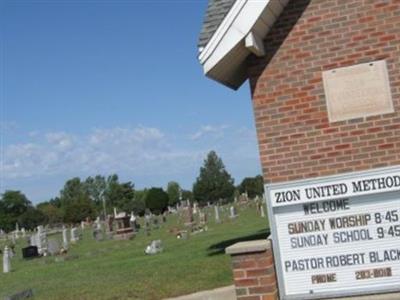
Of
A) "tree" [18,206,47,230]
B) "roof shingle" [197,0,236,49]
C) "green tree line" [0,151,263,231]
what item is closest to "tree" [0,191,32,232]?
"green tree line" [0,151,263,231]

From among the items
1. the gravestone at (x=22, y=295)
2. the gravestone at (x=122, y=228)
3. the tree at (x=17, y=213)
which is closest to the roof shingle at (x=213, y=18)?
the gravestone at (x=22, y=295)

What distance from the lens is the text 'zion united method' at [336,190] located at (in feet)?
25.2

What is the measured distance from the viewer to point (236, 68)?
8977 mm

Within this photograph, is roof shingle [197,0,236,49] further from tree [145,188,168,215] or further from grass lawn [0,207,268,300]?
tree [145,188,168,215]

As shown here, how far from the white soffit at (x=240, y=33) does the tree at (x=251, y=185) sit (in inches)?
3761

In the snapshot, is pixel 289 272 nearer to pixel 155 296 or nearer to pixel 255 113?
pixel 255 113

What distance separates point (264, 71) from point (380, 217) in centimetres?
249

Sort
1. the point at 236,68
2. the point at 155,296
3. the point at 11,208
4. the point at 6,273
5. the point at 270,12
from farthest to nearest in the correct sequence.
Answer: the point at 11,208
the point at 6,273
the point at 155,296
the point at 236,68
the point at 270,12

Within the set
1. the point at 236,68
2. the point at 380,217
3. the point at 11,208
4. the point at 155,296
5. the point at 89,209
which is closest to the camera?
the point at 380,217

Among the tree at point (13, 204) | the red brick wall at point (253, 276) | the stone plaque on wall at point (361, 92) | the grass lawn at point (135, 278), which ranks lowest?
the grass lawn at point (135, 278)

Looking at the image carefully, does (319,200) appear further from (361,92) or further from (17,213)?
(17,213)

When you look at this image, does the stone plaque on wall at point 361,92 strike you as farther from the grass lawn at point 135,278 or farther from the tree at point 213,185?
the tree at point 213,185

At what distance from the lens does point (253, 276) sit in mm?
7555

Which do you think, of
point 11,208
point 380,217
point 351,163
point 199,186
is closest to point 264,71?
point 351,163
